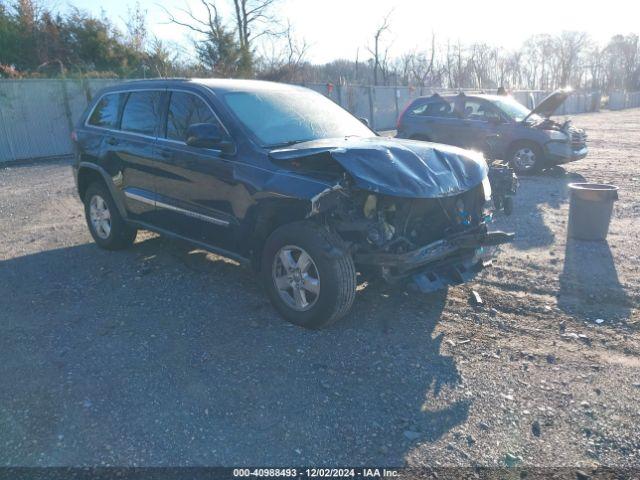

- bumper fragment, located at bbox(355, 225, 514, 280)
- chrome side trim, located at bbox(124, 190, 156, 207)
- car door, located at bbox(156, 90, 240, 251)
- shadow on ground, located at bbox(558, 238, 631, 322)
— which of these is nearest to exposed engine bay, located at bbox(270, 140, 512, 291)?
bumper fragment, located at bbox(355, 225, 514, 280)

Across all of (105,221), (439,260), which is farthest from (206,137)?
(105,221)

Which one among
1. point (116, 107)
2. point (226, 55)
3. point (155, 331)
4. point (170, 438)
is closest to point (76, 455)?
point (170, 438)

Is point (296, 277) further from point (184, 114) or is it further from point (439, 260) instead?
point (184, 114)

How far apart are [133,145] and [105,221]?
1246 millimetres

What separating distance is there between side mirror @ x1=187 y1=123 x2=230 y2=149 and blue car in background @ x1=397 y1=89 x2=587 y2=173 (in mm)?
8265

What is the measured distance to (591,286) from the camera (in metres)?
5.08

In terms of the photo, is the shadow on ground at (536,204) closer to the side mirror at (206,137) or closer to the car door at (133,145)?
the side mirror at (206,137)

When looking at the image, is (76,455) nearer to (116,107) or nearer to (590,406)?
(590,406)

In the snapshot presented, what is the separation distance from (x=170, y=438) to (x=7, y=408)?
113cm

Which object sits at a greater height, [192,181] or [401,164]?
[401,164]

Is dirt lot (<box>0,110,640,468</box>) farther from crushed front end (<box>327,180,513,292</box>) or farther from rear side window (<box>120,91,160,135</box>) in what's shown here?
rear side window (<box>120,91,160,135</box>)

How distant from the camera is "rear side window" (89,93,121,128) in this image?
5.97m

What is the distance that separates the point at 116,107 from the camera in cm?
596

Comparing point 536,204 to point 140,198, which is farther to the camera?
point 536,204
